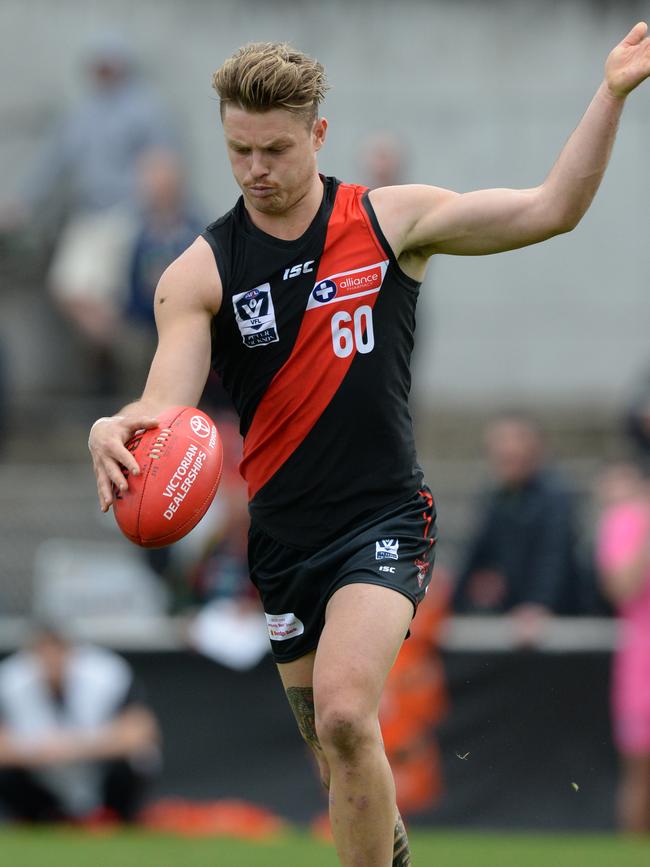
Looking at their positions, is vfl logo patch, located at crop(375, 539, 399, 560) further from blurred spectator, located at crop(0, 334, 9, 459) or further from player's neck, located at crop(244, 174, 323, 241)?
blurred spectator, located at crop(0, 334, 9, 459)

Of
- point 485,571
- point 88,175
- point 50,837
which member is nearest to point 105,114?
point 88,175

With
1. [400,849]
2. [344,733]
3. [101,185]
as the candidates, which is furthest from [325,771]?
[101,185]

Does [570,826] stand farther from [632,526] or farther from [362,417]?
[362,417]

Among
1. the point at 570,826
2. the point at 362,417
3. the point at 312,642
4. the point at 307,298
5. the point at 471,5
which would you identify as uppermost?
the point at 471,5

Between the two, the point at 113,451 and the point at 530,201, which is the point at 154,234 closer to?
the point at 530,201

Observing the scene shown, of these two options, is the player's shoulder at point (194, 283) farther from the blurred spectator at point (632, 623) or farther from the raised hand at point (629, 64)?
the blurred spectator at point (632, 623)

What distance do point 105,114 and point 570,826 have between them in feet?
21.0

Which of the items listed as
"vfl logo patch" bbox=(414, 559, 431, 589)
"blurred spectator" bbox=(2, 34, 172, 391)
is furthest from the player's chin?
"blurred spectator" bbox=(2, 34, 172, 391)

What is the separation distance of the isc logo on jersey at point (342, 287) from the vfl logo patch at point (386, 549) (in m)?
0.78

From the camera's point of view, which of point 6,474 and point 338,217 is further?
point 6,474

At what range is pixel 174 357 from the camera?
489 centimetres

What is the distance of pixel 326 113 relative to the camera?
13453mm

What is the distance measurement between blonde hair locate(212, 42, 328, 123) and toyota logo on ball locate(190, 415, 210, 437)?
955 millimetres

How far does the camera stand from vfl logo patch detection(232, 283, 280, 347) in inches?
198
